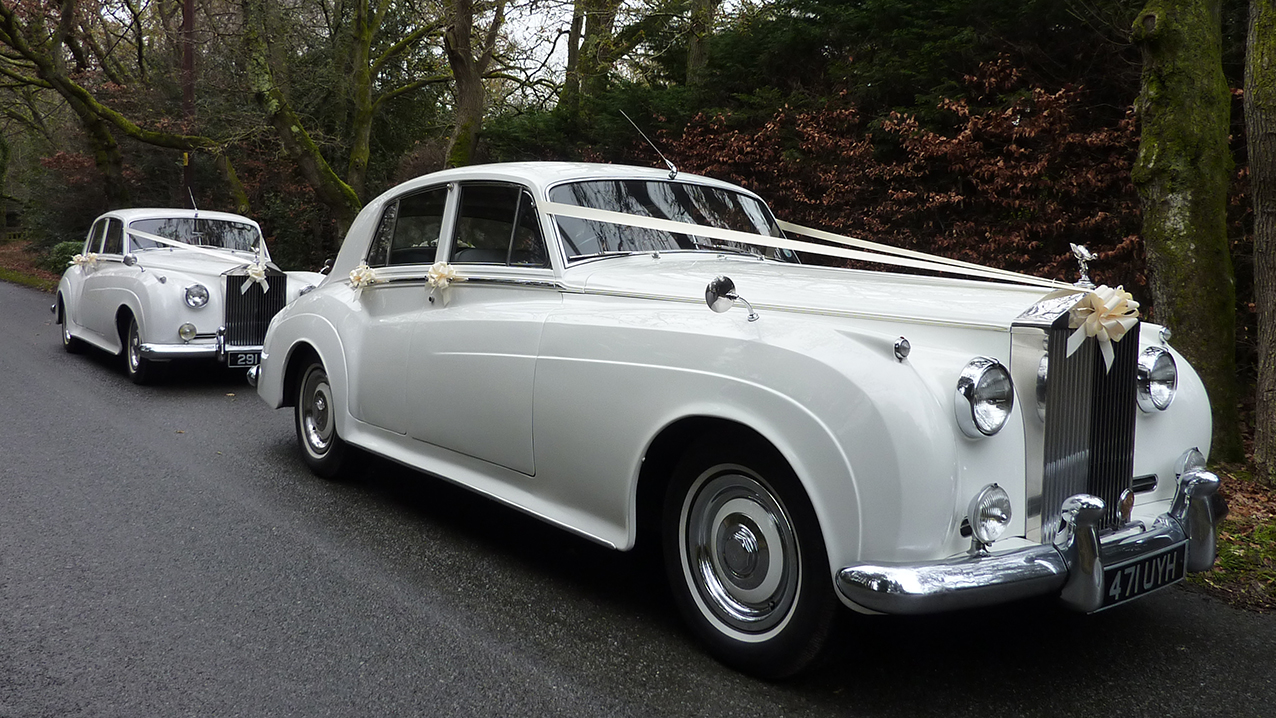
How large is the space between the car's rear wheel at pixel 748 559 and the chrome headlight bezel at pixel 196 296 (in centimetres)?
692

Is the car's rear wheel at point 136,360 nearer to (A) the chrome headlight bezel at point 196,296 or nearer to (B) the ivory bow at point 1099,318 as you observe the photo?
(A) the chrome headlight bezel at point 196,296

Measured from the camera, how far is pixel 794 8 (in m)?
10.4

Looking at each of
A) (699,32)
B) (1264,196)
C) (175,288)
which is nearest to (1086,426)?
(1264,196)

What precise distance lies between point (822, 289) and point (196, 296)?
7147mm

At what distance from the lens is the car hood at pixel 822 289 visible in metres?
3.06

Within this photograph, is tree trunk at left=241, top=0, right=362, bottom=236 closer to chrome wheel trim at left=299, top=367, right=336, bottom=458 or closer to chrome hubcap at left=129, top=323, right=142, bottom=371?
chrome hubcap at left=129, top=323, right=142, bottom=371

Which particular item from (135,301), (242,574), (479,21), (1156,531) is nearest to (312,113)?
(479,21)

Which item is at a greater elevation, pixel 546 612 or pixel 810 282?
pixel 810 282

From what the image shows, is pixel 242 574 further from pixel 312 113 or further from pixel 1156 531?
pixel 312 113

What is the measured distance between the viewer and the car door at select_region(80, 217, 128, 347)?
9406 millimetres

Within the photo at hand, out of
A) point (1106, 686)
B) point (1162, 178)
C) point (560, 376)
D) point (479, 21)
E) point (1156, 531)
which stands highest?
point (479, 21)

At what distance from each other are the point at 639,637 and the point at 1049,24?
22.6 ft

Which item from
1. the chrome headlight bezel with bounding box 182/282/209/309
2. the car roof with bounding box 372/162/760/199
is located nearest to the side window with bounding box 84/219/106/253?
the chrome headlight bezel with bounding box 182/282/209/309

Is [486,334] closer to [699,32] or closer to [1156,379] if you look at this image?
[1156,379]
